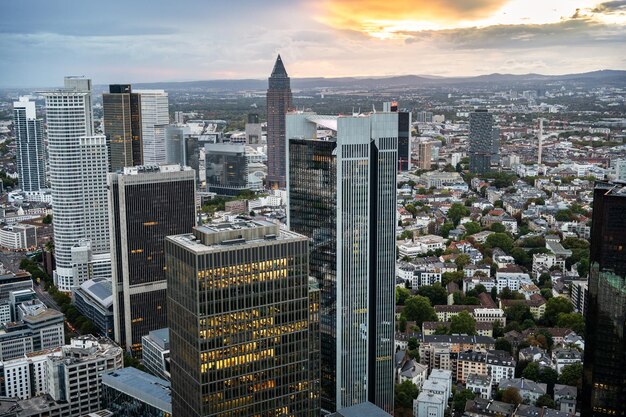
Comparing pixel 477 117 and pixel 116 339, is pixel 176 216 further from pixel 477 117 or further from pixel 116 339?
pixel 477 117

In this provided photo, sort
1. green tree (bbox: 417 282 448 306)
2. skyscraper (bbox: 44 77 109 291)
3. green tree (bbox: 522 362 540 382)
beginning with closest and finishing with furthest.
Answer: green tree (bbox: 522 362 540 382) < green tree (bbox: 417 282 448 306) < skyscraper (bbox: 44 77 109 291)

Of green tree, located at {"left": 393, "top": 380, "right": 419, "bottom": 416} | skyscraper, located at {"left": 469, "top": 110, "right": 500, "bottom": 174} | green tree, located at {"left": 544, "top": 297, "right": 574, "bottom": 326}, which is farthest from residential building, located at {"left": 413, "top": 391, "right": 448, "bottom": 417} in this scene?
skyscraper, located at {"left": 469, "top": 110, "right": 500, "bottom": 174}

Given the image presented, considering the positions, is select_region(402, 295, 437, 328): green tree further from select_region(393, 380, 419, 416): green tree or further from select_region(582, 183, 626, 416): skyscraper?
select_region(582, 183, 626, 416): skyscraper

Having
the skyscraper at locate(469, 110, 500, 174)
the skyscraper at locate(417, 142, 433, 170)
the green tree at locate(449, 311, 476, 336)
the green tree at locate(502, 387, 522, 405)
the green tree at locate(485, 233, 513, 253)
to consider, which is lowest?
the green tree at locate(502, 387, 522, 405)

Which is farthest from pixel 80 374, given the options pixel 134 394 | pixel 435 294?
pixel 435 294

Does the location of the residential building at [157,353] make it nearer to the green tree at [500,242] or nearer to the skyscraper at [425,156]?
the green tree at [500,242]

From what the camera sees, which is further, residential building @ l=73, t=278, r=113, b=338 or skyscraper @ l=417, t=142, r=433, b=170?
skyscraper @ l=417, t=142, r=433, b=170

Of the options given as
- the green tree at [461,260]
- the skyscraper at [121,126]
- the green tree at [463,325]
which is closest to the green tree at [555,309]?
the green tree at [463,325]
